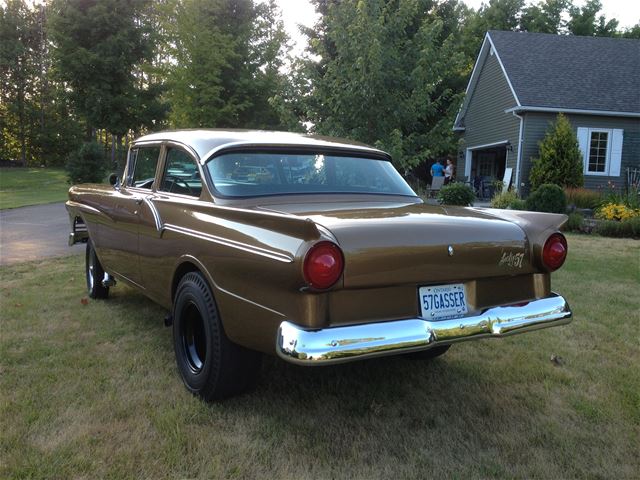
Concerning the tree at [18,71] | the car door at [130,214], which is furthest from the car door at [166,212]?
the tree at [18,71]

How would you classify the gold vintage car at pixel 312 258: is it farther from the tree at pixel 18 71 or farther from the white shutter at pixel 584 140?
the tree at pixel 18 71

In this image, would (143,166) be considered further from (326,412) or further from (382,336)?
(382,336)

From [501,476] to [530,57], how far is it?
66.3ft

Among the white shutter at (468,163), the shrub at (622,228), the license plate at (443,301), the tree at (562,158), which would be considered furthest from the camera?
the white shutter at (468,163)

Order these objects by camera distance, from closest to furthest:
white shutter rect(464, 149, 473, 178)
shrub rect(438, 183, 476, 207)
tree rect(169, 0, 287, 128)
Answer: shrub rect(438, 183, 476, 207) → tree rect(169, 0, 287, 128) → white shutter rect(464, 149, 473, 178)

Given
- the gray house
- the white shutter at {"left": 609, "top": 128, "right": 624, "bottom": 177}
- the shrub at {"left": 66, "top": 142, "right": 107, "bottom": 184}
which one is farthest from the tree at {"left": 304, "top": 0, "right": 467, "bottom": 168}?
the shrub at {"left": 66, "top": 142, "right": 107, "bottom": 184}

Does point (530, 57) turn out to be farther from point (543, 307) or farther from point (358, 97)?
point (543, 307)

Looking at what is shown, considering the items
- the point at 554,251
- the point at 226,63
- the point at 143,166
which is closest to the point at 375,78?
the point at 143,166

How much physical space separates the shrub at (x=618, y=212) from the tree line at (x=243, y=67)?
4.34 meters

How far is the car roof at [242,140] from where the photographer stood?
354 cm

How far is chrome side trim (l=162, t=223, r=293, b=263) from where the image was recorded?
8.09 feet

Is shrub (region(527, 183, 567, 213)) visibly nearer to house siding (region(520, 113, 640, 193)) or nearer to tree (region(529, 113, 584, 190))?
tree (region(529, 113, 584, 190))

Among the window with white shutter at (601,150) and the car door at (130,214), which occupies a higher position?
the window with white shutter at (601,150)

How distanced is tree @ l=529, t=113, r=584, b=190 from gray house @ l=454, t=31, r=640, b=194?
131cm
